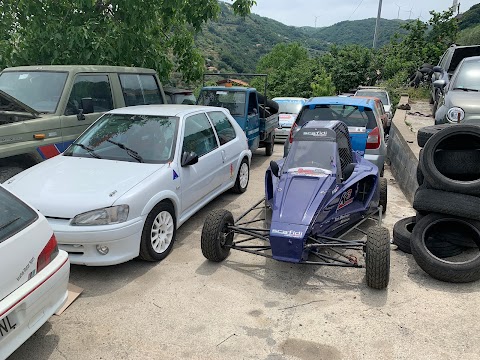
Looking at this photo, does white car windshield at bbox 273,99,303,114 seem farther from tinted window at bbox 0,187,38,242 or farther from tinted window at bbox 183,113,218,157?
tinted window at bbox 0,187,38,242

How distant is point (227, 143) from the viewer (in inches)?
250

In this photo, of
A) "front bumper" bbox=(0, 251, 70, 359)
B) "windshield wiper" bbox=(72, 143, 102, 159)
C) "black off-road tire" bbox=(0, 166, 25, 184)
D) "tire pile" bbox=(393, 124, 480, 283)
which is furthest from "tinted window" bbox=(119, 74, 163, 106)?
"tire pile" bbox=(393, 124, 480, 283)

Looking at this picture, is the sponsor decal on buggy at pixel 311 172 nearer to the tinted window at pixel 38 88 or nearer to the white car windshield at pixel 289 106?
the tinted window at pixel 38 88

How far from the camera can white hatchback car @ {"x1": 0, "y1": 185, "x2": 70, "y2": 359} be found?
2436mm

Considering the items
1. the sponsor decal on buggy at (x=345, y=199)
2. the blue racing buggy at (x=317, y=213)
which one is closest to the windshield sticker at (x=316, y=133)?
the blue racing buggy at (x=317, y=213)

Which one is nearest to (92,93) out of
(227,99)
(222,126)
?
(222,126)

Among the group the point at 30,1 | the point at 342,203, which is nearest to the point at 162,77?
the point at 30,1

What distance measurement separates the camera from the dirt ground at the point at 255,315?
307 cm

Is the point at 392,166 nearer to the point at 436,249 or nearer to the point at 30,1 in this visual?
the point at 436,249

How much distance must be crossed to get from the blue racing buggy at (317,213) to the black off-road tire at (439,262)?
43cm

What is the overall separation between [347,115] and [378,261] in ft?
13.4

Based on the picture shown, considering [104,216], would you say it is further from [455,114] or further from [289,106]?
[289,106]

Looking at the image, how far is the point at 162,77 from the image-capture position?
10.3m

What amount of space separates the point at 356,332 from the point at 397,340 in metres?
0.32
